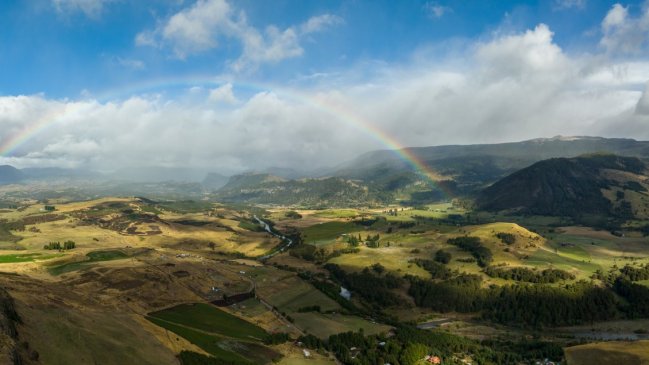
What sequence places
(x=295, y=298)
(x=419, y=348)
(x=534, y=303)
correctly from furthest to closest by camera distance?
(x=295, y=298) < (x=534, y=303) < (x=419, y=348)

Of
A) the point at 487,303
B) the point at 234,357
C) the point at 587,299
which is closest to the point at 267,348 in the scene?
the point at 234,357

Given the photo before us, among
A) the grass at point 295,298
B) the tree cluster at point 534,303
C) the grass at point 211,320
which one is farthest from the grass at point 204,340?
the tree cluster at point 534,303

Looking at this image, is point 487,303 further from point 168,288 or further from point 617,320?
point 168,288

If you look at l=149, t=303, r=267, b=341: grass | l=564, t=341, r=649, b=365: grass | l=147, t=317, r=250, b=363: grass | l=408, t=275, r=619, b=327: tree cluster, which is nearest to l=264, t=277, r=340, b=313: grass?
l=149, t=303, r=267, b=341: grass

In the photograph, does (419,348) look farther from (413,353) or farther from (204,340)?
(204,340)

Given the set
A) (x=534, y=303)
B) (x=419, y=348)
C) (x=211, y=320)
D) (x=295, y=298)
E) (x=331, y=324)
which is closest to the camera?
(x=419, y=348)

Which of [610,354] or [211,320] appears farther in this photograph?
[211,320]

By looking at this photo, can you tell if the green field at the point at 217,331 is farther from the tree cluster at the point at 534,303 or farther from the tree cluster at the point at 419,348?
the tree cluster at the point at 534,303

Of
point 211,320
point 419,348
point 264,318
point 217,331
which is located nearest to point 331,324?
point 264,318
